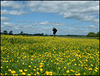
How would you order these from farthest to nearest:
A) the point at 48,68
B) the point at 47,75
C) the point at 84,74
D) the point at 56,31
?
the point at 56,31 < the point at 48,68 < the point at 84,74 < the point at 47,75

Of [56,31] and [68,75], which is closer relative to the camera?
[68,75]

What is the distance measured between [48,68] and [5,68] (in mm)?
1884

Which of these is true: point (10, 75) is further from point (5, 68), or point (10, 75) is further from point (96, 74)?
point (96, 74)

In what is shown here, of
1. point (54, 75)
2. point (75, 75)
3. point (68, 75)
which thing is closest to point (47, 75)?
point (54, 75)

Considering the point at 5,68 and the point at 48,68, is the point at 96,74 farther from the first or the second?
the point at 5,68

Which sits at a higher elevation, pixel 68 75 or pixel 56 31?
pixel 56 31

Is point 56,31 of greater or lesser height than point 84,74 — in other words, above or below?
above

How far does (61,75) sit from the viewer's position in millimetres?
3545

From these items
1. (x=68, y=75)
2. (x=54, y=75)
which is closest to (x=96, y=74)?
(x=68, y=75)

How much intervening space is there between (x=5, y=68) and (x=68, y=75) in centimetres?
275

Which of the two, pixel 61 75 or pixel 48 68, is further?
pixel 48 68

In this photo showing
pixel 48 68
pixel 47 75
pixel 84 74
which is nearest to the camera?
pixel 47 75

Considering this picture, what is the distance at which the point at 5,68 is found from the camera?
455 cm

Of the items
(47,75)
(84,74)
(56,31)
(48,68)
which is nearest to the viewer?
(47,75)
